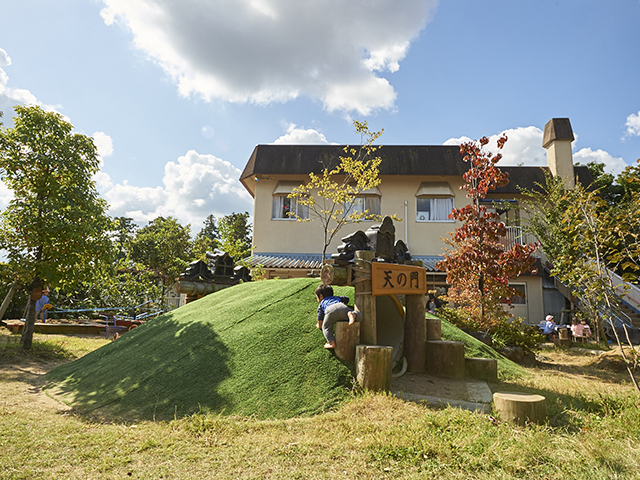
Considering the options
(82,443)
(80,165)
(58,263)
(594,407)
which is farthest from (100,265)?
(594,407)

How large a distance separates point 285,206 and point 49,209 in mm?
9843

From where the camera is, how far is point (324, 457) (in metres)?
3.34

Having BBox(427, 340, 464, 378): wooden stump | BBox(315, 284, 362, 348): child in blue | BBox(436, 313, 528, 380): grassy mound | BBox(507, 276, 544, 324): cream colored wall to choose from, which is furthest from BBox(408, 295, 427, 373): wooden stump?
BBox(507, 276, 544, 324): cream colored wall

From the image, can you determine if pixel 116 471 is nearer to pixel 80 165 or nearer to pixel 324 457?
pixel 324 457

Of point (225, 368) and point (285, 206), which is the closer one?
point (225, 368)

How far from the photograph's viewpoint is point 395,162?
16.5 metres

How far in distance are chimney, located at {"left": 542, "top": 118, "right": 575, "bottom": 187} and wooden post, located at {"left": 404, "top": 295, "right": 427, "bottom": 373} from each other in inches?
524

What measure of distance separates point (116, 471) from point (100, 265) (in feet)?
21.6

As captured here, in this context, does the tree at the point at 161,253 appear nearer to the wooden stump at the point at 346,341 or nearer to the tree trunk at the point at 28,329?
the tree trunk at the point at 28,329

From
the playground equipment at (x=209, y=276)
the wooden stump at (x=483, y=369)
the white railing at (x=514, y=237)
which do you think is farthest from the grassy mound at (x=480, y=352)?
the white railing at (x=514, y=237)

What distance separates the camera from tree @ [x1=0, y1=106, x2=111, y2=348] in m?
→ 7.95

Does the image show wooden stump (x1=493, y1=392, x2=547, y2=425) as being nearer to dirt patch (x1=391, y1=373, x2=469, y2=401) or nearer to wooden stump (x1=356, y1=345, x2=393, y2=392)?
dirt patch (x1=391, y1=373, x2=469, y2=401)

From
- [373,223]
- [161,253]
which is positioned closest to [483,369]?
[373,223]

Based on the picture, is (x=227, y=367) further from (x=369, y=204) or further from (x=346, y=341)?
(x=369, y=204)
